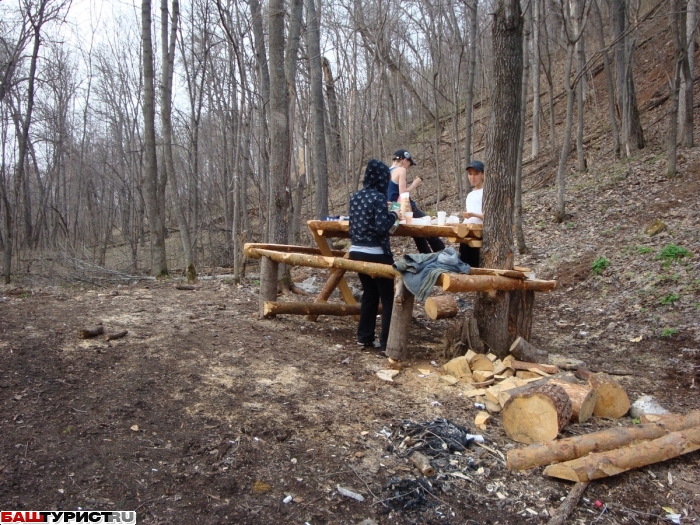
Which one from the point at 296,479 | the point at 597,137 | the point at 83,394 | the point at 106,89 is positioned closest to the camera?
the point at 296,479

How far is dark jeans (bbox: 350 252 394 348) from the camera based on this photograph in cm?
544

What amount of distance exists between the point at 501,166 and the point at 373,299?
1.91 meters

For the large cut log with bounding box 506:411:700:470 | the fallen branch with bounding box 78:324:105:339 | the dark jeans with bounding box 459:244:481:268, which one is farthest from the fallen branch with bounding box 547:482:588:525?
the fallen branch with bounding box 78:324:105:339

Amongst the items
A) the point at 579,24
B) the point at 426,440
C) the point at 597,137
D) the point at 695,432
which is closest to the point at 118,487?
the point at 426,440

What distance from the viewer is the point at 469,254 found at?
6.15m

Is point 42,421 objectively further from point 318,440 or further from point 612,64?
point 612,64

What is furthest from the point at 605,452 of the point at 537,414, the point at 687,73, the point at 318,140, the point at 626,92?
the point at 626,92

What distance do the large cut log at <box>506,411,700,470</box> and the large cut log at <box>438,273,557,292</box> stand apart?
151cm

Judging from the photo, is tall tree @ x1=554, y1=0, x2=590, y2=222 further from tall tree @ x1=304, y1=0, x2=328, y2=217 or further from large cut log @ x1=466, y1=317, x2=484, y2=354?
large cut log @ x1=466, y1=317, x2=484, y2=354

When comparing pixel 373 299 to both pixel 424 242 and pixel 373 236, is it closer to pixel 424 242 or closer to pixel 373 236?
pixel 373 236

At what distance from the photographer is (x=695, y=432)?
3.41m

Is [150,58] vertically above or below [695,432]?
above

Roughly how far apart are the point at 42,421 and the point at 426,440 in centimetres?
251

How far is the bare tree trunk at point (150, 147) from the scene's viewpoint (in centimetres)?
1018
